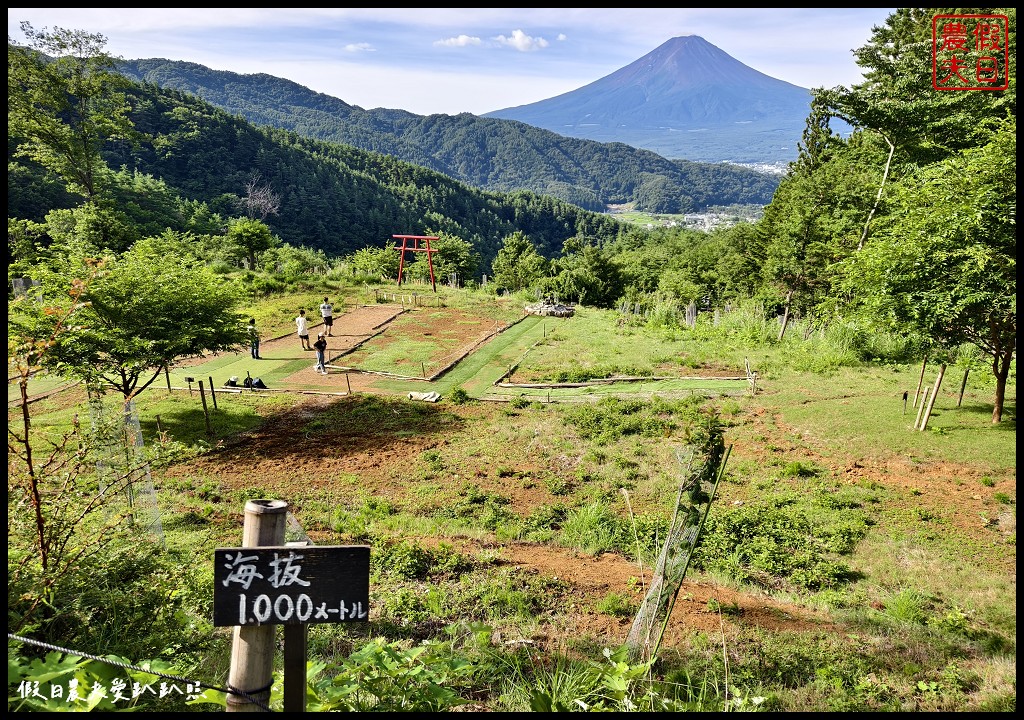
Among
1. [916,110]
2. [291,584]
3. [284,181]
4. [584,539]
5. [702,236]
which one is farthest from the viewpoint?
[284,181]

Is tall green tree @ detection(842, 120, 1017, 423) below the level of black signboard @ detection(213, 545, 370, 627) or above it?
above

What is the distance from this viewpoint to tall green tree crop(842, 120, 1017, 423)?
802cm

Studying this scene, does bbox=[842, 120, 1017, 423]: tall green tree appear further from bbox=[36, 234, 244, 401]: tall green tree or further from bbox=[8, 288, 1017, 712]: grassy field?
bbox=[36, 234, 244, 401]: tall green tree

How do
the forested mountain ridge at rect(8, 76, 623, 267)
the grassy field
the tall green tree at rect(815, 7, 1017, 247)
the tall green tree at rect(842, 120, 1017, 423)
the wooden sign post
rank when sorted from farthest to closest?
the forested mountain ridge at rect(8, 76, 623, 267), the tall green tree at rect(815, 7, 1017, 247), the tall green tree at rect(842, 120, 1017, 423), the grassy field, the wooden sign post

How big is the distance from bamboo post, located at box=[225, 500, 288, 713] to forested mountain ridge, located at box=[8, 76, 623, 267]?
43220 mm

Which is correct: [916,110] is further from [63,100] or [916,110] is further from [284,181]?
[284,181]

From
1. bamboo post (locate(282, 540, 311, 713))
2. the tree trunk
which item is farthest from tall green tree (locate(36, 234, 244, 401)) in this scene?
the tree trunk

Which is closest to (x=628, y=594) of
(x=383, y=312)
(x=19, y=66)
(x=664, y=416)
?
(x=664, y=416)

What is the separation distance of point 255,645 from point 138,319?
9.51 metres

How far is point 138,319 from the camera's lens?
9953 mm

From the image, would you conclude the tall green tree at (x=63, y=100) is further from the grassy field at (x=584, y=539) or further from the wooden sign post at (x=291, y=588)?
the wooden sign post at (x=291, y=588)

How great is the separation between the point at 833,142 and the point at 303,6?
124 feet

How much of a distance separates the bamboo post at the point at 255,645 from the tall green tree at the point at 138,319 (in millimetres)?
8211

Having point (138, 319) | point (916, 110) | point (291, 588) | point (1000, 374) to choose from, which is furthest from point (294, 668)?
point (916, 110)
